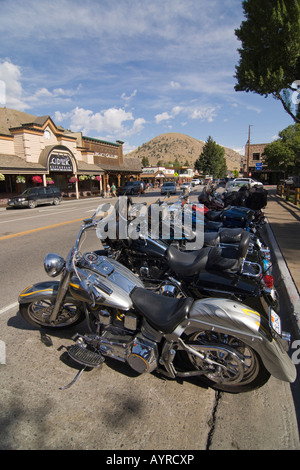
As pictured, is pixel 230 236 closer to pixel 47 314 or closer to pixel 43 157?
pixel 47 314

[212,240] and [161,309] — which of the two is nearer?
[161,309]

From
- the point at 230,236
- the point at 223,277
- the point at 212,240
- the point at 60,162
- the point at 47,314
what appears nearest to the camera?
the point at 223,277

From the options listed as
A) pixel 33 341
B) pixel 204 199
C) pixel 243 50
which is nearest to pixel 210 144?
pixel 243 50

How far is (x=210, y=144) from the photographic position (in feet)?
260

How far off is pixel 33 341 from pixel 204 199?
5304 mm

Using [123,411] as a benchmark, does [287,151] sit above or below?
above

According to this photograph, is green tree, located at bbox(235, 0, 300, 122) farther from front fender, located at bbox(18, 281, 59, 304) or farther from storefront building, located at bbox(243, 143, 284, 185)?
storefront building, located at bbox(243, 143, 284, 185)

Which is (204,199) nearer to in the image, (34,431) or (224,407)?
(224,407)

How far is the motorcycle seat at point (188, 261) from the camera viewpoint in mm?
3109

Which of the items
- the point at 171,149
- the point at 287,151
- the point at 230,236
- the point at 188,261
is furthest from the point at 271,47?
the point at 171,149

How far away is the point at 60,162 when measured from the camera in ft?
91.1

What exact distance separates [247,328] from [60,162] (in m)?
28.6

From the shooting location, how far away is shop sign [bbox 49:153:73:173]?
26600 mm

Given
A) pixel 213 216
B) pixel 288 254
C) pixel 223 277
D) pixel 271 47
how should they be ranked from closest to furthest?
pixel 223 277
pixel 288 254
pixel 213 216
pixel 271 47
